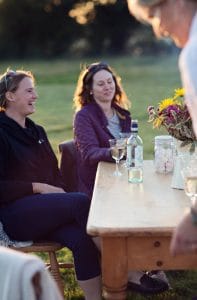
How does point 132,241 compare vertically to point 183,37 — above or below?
below

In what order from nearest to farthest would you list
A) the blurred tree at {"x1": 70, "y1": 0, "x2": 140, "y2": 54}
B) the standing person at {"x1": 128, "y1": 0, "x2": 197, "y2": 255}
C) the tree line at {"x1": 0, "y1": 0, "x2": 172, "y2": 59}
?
the standing person at {"x1": 128, "y1": 0, "x2": 197, "y2": 255}
the tree line at {"x1": 0, "y1": 0, "x2": 172, "y2": 59}
the blurred tree at {"x1": 70, "y1": 0, "x2": 140, "y2": 54}

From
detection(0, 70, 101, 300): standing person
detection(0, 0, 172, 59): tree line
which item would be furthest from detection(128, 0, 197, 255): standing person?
detection(0, 0, 172, 59): tree line

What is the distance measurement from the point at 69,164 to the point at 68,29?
109ft

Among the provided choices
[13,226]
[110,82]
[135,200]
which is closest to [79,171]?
[110,82]

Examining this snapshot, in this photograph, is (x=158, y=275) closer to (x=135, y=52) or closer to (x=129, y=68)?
(x=129, y=68)

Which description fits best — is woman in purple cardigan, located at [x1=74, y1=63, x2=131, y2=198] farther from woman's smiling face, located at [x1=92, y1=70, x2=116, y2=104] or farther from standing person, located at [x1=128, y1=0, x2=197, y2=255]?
standing person, located at [x1=128, y1=0, x2=197, y2=255]

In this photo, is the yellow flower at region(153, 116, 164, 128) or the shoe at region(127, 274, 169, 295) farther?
the shoe at region(127, 274, 169, 295)

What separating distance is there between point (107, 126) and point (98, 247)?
1.19 metres

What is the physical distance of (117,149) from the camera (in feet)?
13.0

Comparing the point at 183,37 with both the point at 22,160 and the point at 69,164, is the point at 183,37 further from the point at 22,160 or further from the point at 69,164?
the point at 69,164

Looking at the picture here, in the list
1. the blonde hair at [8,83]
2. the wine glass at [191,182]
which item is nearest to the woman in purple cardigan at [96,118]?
the blonde hair at [8,83]

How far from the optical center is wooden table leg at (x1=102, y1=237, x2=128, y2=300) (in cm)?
276

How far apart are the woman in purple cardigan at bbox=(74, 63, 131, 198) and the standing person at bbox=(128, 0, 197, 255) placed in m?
1.99

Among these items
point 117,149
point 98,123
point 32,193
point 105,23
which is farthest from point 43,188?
point 105,23
